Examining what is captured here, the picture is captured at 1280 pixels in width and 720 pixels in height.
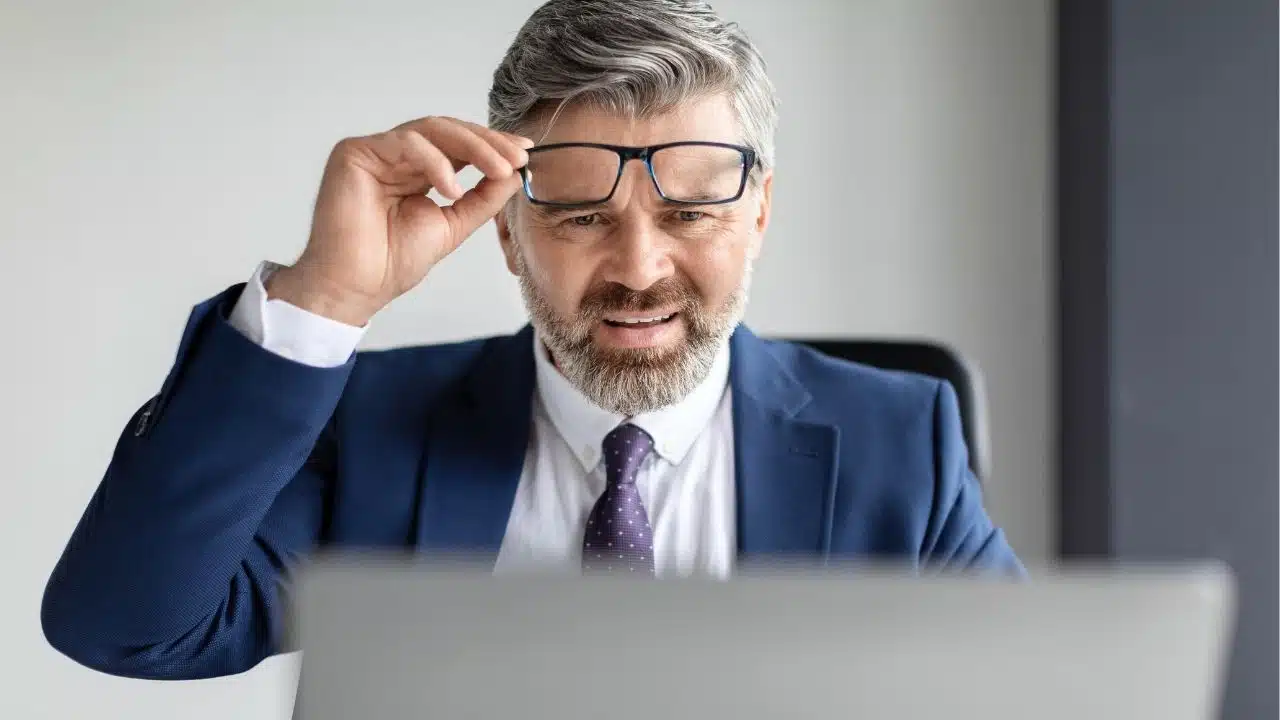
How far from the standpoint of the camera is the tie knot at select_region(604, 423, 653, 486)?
60.0 inches

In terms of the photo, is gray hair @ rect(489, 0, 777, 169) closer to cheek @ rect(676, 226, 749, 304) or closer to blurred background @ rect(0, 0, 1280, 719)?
cheek @ rect(676, 226, 749, 304)

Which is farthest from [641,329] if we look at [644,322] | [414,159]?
[414,159]

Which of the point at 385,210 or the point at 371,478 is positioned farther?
the point at 371,478

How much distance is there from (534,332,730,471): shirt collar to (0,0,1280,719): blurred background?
1.08 m

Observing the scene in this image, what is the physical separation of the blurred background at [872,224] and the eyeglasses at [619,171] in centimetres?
119

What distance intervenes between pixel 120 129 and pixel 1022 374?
196cm

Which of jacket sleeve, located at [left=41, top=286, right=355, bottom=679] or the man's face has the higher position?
the man's face

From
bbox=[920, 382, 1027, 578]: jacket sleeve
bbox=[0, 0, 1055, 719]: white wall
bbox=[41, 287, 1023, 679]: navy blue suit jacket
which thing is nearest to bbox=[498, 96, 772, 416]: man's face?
bbox=[41, 287, 1023, 679]: navy blue suit jacket

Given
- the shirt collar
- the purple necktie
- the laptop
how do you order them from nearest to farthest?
the laptop < the purple necktie < the shirt collar

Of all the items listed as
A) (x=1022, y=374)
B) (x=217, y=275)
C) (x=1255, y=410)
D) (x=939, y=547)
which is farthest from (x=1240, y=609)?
(x=217, y=275)

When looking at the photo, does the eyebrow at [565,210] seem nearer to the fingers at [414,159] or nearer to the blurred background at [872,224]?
the fingers at [414,159]

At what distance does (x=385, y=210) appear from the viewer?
4.67ft

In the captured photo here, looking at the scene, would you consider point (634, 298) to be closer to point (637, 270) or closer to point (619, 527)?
point (637, 270)

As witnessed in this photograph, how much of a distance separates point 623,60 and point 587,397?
1.33 ft
